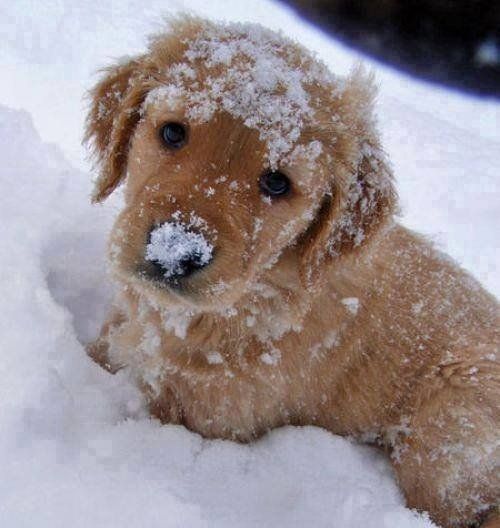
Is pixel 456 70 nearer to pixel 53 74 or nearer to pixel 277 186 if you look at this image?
pixel 53 74

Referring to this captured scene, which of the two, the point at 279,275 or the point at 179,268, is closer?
the point at 179,268

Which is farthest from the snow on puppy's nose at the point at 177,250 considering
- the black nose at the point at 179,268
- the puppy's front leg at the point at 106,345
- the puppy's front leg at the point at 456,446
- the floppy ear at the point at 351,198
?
the puppy's front leg at the point at 456,446

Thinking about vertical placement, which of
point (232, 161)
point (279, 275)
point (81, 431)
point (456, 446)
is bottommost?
point (81, 431)

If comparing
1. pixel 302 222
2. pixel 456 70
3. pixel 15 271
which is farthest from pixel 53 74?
pixel 456 70

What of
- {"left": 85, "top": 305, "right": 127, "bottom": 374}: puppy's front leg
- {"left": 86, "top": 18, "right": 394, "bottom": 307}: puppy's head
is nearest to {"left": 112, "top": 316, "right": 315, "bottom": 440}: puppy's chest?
{"left": 85, "top": 305, "right": 127, "bottom": 374}: puppy's front leg

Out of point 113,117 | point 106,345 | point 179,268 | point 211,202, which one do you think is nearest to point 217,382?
point 106,345

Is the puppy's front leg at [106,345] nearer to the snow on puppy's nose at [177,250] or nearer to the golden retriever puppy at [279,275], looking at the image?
the golden retriever puppy at [279,275]

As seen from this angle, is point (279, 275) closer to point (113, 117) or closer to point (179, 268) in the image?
point (179, 268)
